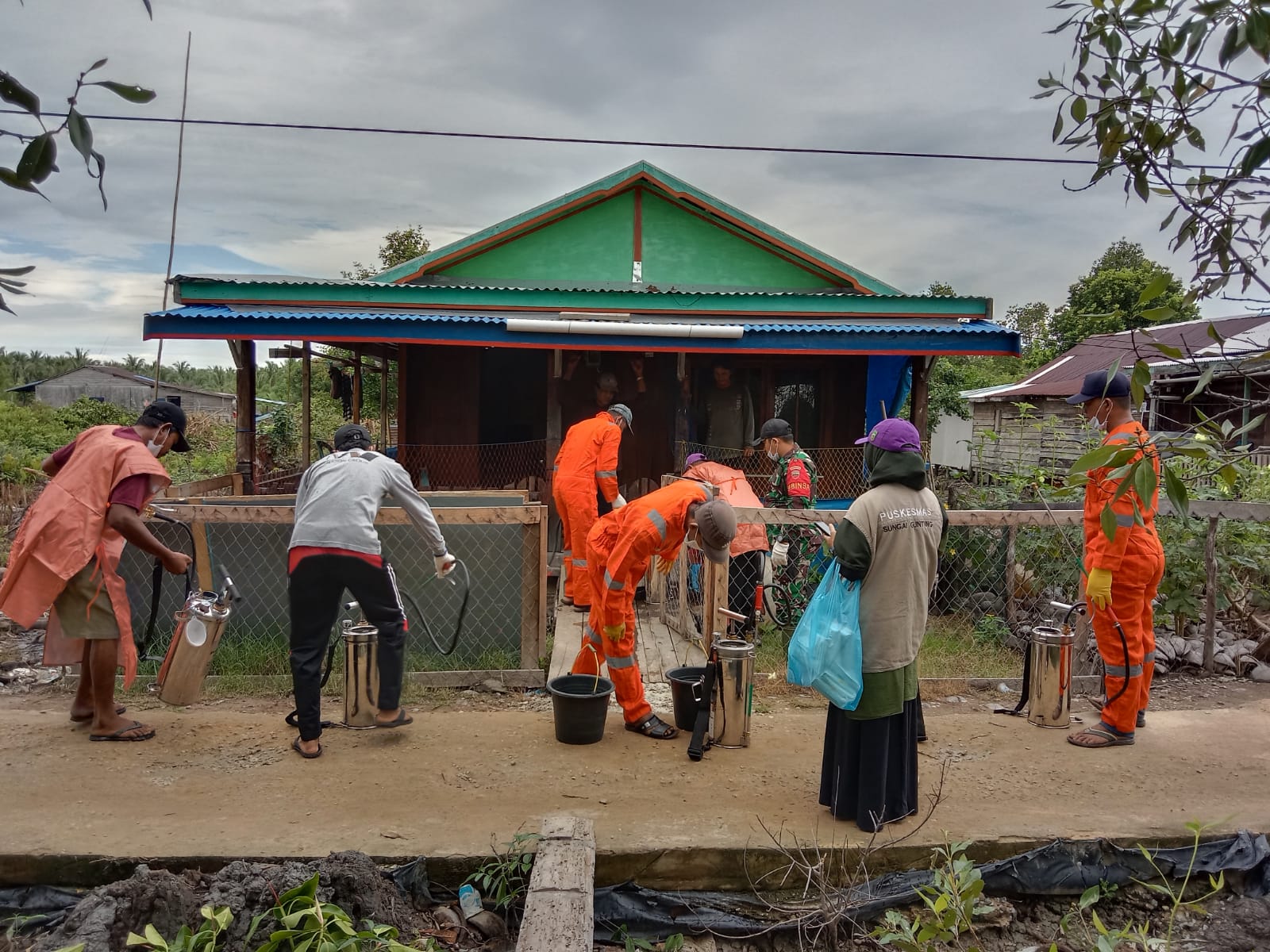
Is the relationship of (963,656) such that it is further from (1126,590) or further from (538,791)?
(538,791)

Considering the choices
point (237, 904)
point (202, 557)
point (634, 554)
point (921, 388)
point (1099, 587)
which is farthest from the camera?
point (921, 388)

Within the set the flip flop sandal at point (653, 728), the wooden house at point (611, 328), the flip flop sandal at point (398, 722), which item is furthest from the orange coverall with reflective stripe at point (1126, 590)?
the wooden house at point (611, 328)

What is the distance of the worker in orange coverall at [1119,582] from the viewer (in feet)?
14.6

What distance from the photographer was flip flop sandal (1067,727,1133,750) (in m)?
4.79

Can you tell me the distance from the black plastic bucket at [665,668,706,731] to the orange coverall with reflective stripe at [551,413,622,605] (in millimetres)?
2138

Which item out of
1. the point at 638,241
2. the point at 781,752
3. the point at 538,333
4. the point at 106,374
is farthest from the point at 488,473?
the point at 106,374

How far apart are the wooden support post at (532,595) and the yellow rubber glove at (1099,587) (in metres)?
3.20

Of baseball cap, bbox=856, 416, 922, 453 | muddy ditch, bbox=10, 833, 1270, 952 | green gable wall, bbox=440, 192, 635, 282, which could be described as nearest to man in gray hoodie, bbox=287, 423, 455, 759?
muddy ditch, bbox=10, 833, 1270, 952

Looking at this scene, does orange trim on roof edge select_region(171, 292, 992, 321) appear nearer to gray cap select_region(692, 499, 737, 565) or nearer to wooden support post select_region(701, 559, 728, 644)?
wooden support post select_region(701, 559, 728, 644)

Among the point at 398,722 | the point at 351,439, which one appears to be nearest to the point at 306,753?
the point at 398,722

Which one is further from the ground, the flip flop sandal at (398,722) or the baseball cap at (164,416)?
the baseball cap at (164,416)

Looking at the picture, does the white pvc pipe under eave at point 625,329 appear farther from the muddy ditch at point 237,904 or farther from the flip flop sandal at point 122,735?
the muddy ditch at point 237,904

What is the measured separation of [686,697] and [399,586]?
7.98 ft

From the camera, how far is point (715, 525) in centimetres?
418
